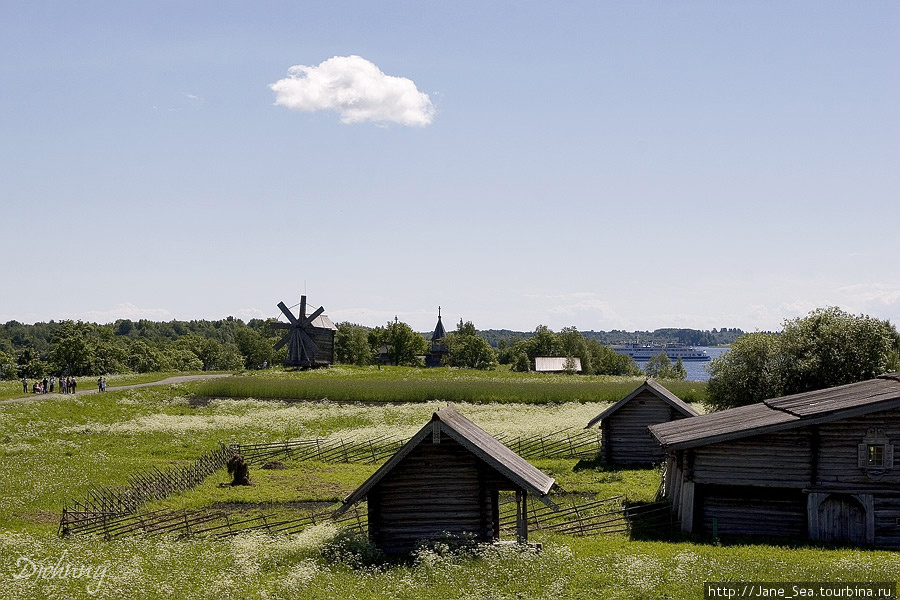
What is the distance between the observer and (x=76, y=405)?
6206 cm

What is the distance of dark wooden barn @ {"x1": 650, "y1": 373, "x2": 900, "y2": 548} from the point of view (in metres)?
26.2

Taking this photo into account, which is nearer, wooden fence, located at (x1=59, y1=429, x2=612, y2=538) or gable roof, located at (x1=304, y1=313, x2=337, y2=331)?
wooden fence, located at (x1=59, y1=429, x2=612, y2=538)

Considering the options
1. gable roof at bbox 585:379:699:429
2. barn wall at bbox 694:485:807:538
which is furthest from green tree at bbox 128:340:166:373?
barn wall at bbox 694:485:807:538

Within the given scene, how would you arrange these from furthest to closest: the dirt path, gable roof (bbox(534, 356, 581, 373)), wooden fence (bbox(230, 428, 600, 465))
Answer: gable roof (bbox(534, 356, 581, 373)) → the dirt path → wooden fence (bbox(230, 428, 600, 465))

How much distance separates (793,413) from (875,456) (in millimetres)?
2917

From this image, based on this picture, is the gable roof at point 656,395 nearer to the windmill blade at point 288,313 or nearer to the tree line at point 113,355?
the windmill blade at point 288,313

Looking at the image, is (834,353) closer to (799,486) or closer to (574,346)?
(799,486)

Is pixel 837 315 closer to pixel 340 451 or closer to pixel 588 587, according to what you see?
pixel 340 451

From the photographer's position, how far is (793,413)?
27.3 m

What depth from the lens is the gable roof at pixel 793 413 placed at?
25.9 meters

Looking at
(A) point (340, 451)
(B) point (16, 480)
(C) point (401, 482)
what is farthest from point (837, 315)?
(B) point (16, 480)

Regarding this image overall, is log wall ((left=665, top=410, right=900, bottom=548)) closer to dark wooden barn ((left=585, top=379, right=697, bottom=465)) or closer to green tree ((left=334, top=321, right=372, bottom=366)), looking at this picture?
dark wooden barn ((left=585, top=379, right=697, bottom=465))

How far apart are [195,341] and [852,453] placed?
17408 centimetres

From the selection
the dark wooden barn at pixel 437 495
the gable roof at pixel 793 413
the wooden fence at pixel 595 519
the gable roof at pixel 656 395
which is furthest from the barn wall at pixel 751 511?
the gable roof at pixel 656 395
